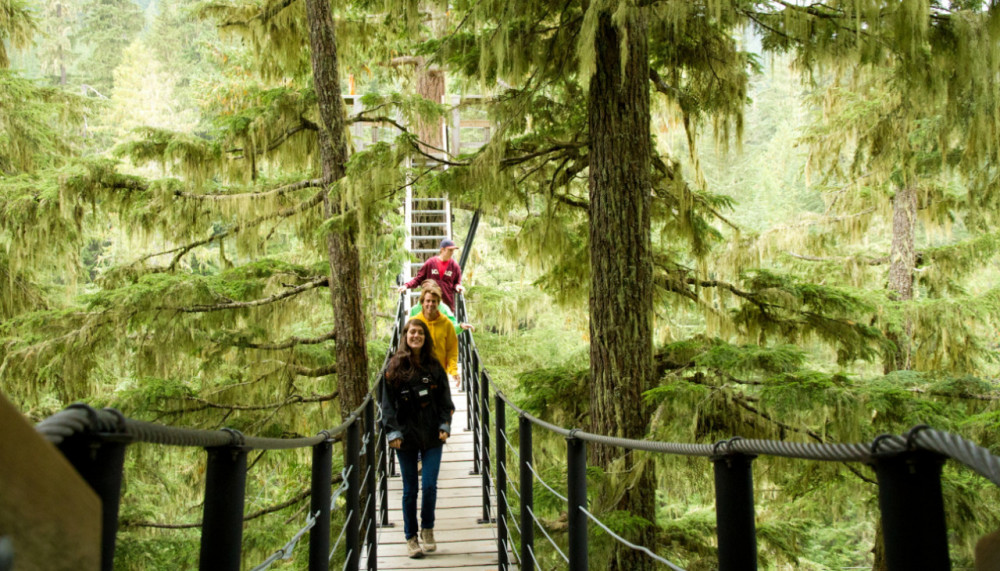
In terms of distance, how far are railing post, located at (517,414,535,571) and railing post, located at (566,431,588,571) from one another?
71 centimetres

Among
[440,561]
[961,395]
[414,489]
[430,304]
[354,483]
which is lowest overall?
[440,561]

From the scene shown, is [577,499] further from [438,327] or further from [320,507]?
[438,327]

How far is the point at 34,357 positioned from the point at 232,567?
18.8 feet

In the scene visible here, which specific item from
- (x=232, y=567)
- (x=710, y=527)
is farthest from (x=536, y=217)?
(x=232, y=567)

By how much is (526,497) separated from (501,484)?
2.47 ft

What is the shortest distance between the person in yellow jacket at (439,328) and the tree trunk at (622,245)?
130 cm

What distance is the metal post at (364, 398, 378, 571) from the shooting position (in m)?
4.15

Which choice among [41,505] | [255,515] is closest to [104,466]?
[41,505]

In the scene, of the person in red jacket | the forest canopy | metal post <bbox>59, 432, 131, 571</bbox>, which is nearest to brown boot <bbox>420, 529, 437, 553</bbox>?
the forest canopy

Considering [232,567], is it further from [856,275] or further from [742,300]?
[856,275]

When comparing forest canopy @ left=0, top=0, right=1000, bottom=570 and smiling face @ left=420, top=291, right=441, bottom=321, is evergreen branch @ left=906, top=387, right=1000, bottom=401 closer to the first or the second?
forest canopy @ left=0, top=0, right=1000, bottom=570

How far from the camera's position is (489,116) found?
537 centimetres

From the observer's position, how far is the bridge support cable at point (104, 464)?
825 mm

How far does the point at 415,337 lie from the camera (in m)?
4.77
